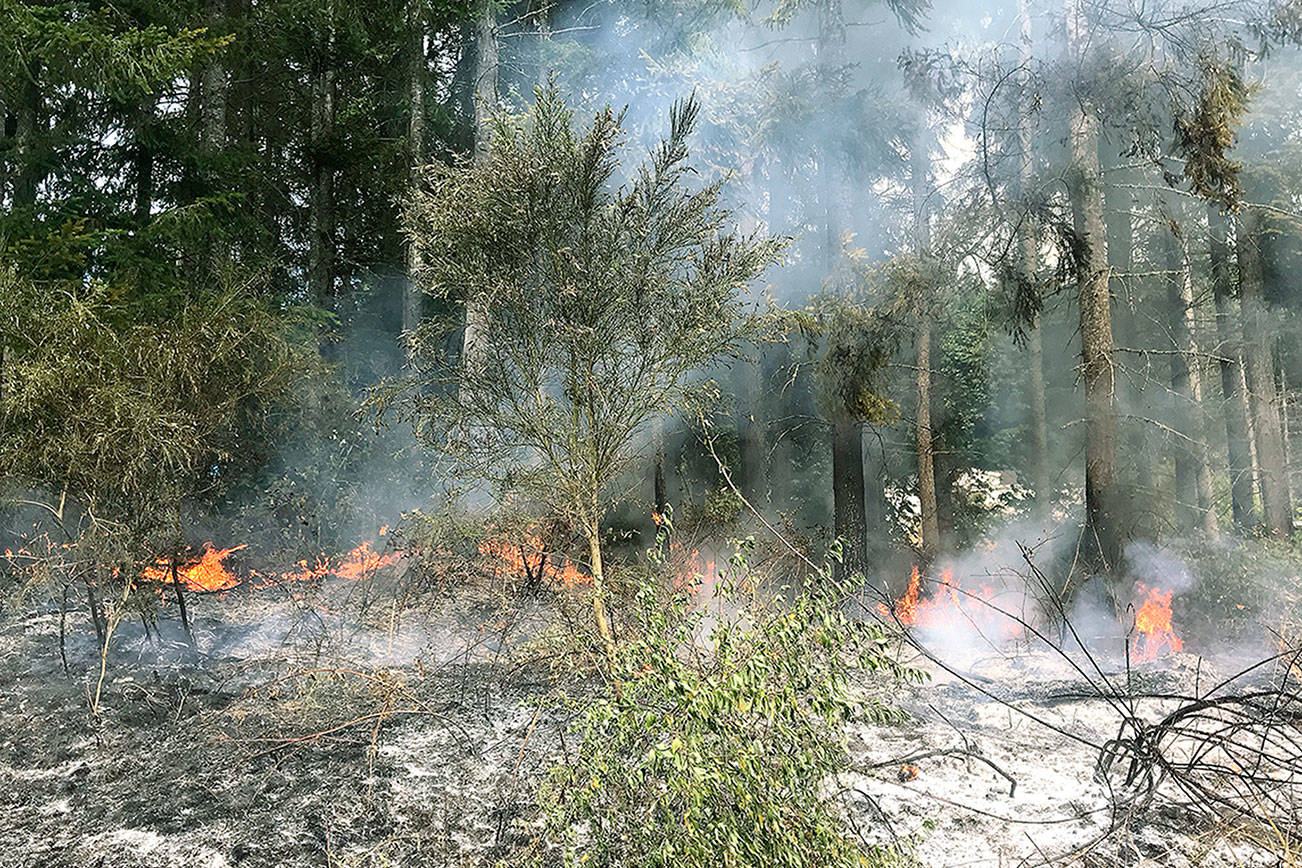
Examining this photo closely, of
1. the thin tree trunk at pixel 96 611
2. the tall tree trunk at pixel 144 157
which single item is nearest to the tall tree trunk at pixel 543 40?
the tall tree trunk at pixel 144 157

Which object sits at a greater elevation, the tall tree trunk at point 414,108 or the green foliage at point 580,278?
the tall tree trunk at point 414,108

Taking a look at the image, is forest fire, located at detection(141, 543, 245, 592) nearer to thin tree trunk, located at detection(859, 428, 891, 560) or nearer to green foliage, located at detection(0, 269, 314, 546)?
green foliage, located at detection(0, 269, 314, 546)

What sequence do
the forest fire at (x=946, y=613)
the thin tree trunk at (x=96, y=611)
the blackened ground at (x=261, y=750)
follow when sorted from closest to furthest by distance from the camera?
the blackened ground at (x=261, y=750), the thin tree trunk at (x=96, y=611), the forest fire at (x=946, y=613)

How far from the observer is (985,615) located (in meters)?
12.0

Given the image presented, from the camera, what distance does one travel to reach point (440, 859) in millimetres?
4812

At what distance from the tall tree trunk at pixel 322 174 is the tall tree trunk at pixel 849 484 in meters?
9.64

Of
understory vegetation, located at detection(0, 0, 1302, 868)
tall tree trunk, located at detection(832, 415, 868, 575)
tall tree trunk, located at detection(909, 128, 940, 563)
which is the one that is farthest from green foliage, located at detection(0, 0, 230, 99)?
tall tree trunk, located at detection(909, 128, 940, 563)

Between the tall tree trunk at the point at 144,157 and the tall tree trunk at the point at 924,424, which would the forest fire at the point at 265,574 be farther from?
the tall tree trunk at the point at 924,424

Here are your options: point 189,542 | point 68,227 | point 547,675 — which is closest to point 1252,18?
point 547,675

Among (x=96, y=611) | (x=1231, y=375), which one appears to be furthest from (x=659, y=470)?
(x=1231, y=375)

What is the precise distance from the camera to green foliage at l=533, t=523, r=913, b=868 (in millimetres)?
3297

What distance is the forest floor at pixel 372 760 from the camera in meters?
4.86

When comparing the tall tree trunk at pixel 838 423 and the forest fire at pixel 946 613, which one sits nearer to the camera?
the forest fire at pixel 946 613

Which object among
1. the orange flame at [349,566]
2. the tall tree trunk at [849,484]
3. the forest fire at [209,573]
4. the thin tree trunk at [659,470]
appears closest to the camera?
the forest fire at [209,573]
